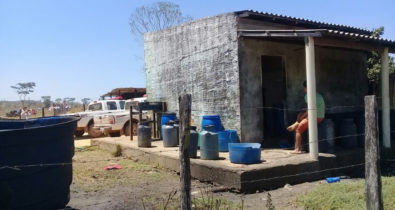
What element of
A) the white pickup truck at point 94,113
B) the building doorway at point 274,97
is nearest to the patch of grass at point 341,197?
the building doorway at point 274,97

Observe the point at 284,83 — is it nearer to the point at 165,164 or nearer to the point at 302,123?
the point at 302,123

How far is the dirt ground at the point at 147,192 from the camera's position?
527cm

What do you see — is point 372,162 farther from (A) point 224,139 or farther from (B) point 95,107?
(B) point 95,107

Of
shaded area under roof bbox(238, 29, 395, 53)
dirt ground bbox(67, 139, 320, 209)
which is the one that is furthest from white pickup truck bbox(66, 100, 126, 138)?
shaded area under roof bbox(238, 29, 395, 53)

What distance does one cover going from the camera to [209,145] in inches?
276

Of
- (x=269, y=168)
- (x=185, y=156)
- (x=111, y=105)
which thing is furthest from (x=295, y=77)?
(x=111, y=105)

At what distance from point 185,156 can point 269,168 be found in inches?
127

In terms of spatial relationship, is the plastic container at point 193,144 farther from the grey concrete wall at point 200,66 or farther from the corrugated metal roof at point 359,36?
the corrugated metal roof at point 359,36

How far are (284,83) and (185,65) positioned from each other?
2762mm

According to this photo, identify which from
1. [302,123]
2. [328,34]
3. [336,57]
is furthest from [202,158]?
[336,57]

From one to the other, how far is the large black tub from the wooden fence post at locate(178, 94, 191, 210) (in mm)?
1857

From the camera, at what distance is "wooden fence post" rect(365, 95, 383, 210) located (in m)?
3.24

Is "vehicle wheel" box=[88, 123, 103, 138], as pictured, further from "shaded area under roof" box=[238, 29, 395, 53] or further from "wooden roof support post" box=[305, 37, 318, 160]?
"wooden roof support post" box=[305, 37, 318, 160]

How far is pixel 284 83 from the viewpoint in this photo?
9367 mm
